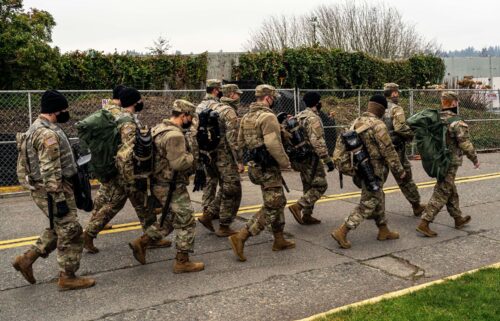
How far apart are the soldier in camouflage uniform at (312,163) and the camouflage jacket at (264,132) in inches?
47.8

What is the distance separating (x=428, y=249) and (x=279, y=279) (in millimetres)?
2209

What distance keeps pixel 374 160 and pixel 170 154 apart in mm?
2766

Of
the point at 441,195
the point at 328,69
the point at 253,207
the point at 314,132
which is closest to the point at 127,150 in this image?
the point at 314,132

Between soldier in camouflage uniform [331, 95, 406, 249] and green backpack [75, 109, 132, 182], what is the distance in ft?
9.60

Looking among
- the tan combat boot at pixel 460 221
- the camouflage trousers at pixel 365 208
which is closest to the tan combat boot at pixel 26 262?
the camouflage trousers at pixel 365 208

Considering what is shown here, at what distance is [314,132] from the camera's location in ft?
24.5

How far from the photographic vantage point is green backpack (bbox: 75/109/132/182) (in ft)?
21.1

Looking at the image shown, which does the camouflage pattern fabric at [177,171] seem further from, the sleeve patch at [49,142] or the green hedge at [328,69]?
the green hedge at [328,69]

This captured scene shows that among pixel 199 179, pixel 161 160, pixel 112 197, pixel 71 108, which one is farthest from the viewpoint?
pixel 71 108

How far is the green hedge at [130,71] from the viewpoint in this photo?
1573cm

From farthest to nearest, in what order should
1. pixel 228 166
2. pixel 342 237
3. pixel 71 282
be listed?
1. pixel 228 166
2. pixel 342 237
3. pixel 71 282

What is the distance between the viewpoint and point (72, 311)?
4871 mm

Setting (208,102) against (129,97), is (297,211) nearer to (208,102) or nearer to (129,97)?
(208,102)

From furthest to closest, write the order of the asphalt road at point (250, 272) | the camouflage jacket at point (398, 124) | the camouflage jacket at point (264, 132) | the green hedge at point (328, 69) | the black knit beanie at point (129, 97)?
the green hedge at point (328, 69), the camouflage jacket at point (398, 124), the black knit beanie at point (129, 97), the camouflage jacket at point (264, 132), the asphalt road at point (250, 272)
